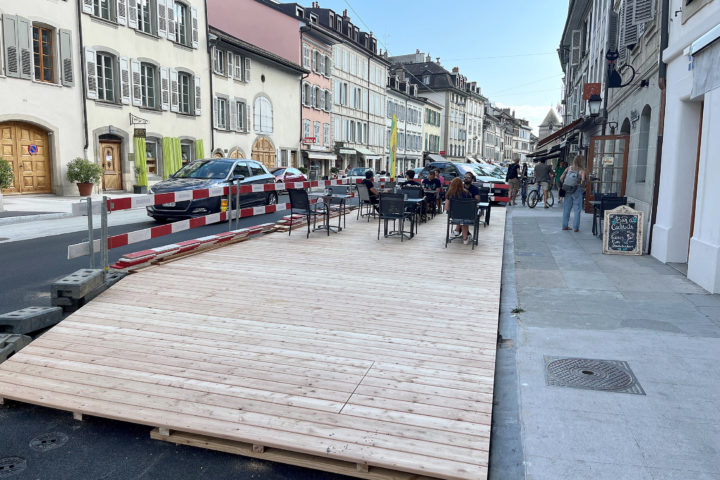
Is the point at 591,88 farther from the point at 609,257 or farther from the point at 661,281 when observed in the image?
the point at 661,281

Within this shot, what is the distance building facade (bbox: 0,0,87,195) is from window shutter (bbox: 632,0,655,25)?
61.5 feet

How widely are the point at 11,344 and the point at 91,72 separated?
20.1m

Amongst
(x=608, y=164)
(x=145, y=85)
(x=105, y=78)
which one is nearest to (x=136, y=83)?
(x=145, y=85)

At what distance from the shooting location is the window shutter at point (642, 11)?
11.3m

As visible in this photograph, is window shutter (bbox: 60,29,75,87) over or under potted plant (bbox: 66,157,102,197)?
over

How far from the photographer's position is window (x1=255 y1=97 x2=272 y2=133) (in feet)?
105

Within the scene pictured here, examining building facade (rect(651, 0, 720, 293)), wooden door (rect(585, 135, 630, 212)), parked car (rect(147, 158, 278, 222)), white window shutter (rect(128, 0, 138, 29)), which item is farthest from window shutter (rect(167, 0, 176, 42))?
building facade (rect(651, 0, 720, 293))

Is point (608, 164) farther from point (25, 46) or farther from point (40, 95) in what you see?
point (25, 46)

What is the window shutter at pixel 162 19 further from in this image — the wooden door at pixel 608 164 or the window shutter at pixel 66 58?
the wooden door at pixel 608 164

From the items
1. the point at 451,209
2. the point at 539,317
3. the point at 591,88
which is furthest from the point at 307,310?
the point at 591,88

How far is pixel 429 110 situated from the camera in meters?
70.0

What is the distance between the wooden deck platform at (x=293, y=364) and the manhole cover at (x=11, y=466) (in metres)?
0.43

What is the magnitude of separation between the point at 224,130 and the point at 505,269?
23.6 metres

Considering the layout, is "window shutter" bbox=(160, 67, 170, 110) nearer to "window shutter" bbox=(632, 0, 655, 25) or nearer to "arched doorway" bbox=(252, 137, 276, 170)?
"arched doorway" bbox=(252, 137, 276, 170)
